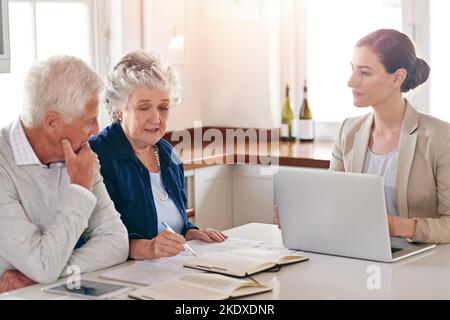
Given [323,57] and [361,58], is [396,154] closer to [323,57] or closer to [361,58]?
[361,58]

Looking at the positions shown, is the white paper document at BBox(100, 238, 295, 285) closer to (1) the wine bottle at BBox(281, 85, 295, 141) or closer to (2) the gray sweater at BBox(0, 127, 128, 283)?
(2) the gray sweater at BBox(0, 127, 128, 283)

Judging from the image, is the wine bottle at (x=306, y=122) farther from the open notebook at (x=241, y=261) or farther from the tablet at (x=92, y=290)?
the tablet at (x=92, y=290)

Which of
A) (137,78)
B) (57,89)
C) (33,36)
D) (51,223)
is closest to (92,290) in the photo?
(51,223)

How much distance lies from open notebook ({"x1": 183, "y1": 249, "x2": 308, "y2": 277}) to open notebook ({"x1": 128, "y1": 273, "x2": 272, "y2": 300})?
92 millimetres

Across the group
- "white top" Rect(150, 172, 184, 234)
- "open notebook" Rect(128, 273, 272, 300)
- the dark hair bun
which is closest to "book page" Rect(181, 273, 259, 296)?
"open notebook" Rect(128, 273, 272, 300)

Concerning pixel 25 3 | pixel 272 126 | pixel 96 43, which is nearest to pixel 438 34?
pixel 272 126

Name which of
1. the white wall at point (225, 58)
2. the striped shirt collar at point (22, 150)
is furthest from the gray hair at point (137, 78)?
the white wall at point (225, 58)

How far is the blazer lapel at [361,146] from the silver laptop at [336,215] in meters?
0.49

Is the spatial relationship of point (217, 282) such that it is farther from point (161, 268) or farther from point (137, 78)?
point (137, 78)

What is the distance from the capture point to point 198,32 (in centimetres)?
471

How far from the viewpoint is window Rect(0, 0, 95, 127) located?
146 inches

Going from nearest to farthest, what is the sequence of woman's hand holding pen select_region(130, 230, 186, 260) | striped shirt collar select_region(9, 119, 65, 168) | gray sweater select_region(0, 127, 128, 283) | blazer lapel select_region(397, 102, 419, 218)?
gray sweater select_region(0, 127, 128, 283) < striped shirt collar select_region(9, 119, 65, 168) < woman's hand holding pen select_region(130, 230, 186, 260) < blazer lapel select_region(397, 102, 419, 218)

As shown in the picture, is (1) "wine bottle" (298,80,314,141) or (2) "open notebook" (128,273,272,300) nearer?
(2) "open notebook" (128,273,272,300)

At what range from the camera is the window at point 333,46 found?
4.35m
